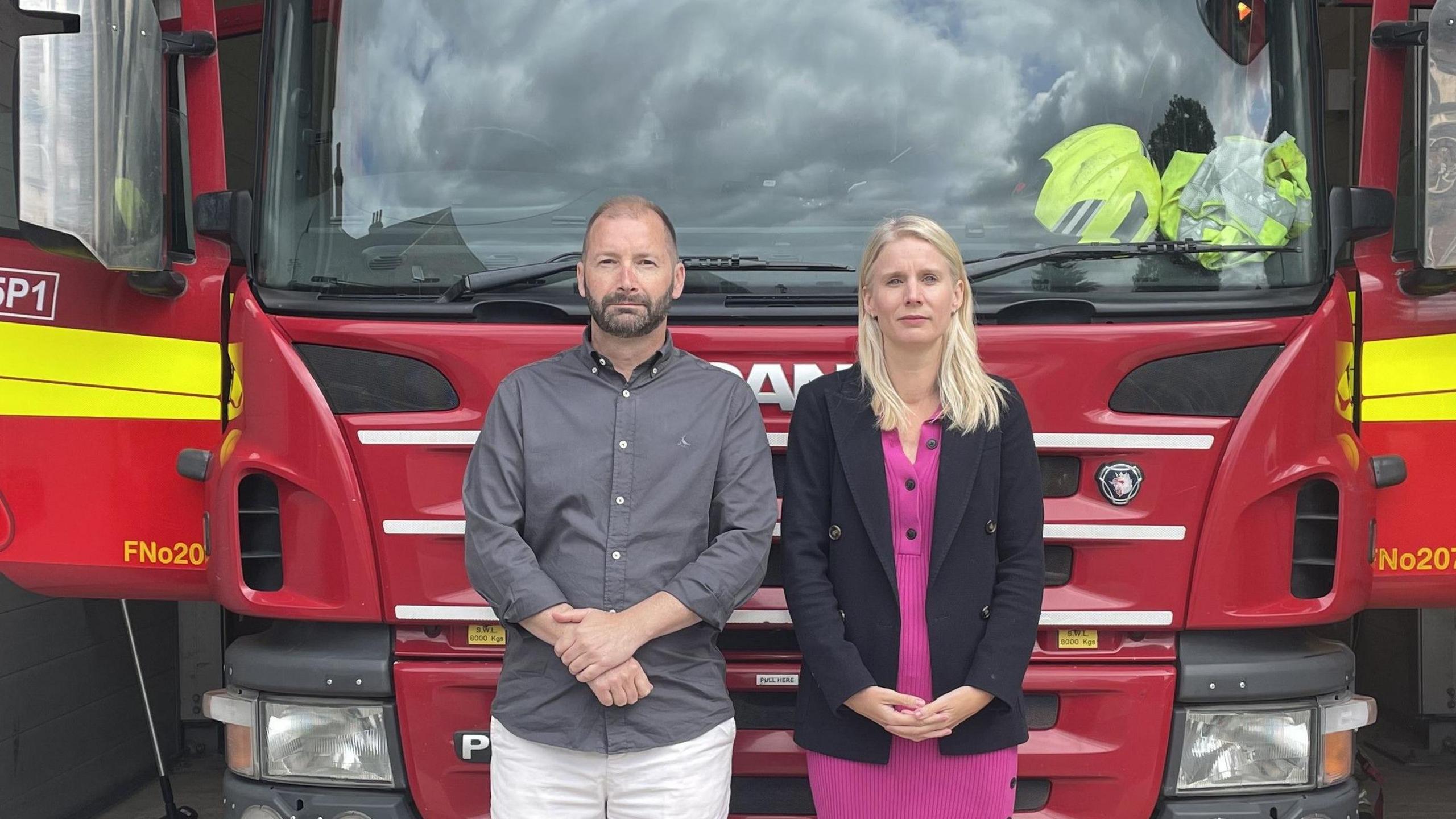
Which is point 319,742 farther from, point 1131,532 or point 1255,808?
point 1255,808

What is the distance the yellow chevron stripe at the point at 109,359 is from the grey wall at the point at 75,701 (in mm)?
2127

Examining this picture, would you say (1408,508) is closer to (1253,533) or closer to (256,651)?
(1253,533)

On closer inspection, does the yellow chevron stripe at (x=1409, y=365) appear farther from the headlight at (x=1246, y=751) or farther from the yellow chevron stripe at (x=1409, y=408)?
the headlight at (x=1246, y=751)

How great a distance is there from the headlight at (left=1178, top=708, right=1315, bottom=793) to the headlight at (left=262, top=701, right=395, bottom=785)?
1.75 metres

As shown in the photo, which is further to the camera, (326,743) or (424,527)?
(326,743)

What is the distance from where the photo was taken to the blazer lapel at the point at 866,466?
2.44m

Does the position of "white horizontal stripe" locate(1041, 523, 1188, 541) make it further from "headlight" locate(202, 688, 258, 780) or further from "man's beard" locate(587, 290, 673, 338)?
"headlight" locate(202, 688, 258, 780)

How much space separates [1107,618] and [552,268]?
4.62 feet

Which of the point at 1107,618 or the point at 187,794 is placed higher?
the point at 1107,618

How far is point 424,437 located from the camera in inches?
108

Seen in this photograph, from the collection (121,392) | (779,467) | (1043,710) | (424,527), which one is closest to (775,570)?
(779,467)

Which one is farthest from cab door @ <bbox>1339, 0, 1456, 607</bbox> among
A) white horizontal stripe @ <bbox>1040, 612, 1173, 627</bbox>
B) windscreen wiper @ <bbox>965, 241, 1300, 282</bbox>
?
white horizontal stripe @ <bbox>1040, 612, 1173, 627</bbox>

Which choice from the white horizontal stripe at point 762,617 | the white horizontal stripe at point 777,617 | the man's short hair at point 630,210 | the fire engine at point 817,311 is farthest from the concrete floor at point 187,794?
the man's short hair at point 630,210

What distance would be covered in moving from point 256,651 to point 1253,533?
2203 mm
